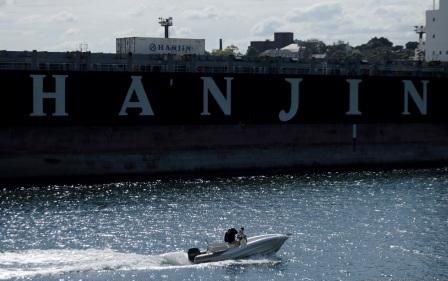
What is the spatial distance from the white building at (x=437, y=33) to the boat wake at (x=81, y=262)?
58698mm

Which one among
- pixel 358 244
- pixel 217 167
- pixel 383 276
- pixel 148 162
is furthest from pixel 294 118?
pixel 383 276

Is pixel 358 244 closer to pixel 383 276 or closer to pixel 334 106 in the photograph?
pixel 383 276

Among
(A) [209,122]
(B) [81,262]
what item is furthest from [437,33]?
(B) [81,262]

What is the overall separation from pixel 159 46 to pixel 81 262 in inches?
1856

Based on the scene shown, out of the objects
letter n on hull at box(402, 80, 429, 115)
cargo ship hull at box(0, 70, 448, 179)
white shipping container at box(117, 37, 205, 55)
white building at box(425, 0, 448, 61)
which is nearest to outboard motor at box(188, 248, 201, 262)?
cargo ship hull at box(0, 70, 448, 179)

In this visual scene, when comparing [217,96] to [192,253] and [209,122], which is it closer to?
[209,122]

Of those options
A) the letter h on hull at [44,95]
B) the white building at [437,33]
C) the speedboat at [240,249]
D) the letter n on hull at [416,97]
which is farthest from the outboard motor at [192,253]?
the white building at [437,33]

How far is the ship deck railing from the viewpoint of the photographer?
6844cm

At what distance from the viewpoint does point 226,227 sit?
47594mm

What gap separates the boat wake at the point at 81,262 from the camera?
38.5 m

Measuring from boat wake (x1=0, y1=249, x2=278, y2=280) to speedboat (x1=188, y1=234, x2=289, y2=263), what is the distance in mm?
278

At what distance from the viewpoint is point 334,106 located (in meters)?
76.8

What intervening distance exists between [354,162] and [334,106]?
5083mm

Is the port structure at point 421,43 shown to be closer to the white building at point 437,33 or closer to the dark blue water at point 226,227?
the white building at point 437,33
